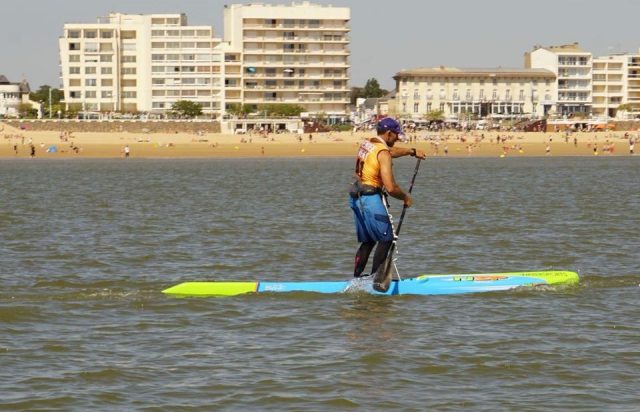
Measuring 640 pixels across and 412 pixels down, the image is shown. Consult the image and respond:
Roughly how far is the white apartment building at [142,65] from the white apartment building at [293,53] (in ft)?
10.5

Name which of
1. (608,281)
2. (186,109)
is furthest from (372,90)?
(608,281)

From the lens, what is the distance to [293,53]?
420ft

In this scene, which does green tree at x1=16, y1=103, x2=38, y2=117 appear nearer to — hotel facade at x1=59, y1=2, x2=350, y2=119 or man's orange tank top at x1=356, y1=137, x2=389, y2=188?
hotel facade at x1=59, y1=2, x2=350, y2=119

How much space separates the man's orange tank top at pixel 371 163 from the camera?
14.6m

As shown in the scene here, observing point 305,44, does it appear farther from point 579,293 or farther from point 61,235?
point 579,293

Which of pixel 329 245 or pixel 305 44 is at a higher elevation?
pixel 305 44

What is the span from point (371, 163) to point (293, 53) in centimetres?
11434

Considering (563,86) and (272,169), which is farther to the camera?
(563,86)

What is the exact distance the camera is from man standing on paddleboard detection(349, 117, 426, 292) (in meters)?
14.5

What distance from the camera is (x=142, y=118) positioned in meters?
111

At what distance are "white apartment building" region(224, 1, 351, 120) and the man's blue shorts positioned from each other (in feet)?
368

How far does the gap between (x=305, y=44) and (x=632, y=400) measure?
390 feet

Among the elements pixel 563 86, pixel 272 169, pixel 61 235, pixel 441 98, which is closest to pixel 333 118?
pixel 441 98

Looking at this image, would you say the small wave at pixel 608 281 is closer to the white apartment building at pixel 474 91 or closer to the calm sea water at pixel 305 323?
the calm sea water at pixel 305 323
